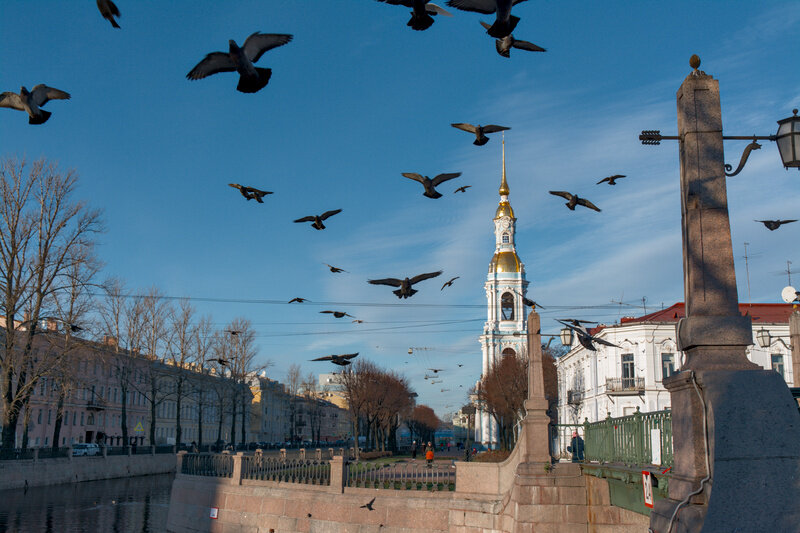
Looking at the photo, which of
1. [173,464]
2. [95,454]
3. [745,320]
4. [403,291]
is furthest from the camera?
[173,464]

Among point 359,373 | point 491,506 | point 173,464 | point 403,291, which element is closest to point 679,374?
point 403,291

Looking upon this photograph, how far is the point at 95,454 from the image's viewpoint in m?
48.9

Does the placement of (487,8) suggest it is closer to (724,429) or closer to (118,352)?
(724,429)

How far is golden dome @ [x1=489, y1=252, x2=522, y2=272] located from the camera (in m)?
90.2

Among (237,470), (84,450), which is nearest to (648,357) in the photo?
(237,470)

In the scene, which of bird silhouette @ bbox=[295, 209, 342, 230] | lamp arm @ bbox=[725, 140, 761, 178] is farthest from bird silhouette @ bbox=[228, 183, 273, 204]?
lamp arm @ bbox=[725, 140, 761, 178]

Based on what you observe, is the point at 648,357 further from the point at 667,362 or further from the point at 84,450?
the point at 84,450

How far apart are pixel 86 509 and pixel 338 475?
1673cm

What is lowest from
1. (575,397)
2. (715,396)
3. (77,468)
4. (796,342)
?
(77,468)

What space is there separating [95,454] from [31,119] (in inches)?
1796

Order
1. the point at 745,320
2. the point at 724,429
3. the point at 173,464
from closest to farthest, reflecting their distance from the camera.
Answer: the point at 724,429
the point at 745,320
the point at 173,464

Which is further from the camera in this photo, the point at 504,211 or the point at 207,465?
the point at 504,211

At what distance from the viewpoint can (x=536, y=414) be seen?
59.6ft

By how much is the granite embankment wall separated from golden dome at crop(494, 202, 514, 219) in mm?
53526
